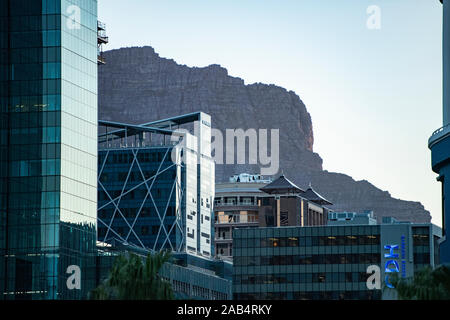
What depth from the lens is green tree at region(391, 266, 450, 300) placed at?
86.2m

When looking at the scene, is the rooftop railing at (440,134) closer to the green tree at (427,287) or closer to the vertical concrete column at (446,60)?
the vertical concrete column at (446,60)

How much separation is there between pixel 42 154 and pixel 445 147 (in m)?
78.2

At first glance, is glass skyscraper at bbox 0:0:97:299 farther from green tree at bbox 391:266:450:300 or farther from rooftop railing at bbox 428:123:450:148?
green tree at bbox 391:266:450:300

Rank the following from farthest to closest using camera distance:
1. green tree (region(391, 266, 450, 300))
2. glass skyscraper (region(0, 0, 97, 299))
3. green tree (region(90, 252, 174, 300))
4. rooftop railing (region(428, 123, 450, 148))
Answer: glass skyscraper (region(0, 0, 97, 299)), rooftop railing (region(428, 123, 450, 148)), green tree (region(90, 252, 174, 300)), green tree (region(391, 266, 450, 300))

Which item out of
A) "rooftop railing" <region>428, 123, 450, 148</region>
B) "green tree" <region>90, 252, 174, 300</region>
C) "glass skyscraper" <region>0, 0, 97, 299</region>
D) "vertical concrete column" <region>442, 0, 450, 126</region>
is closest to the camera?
"green tree" <region>90, 252, 174, 300</region>

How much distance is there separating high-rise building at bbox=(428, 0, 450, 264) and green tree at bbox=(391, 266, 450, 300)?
79.9 feet

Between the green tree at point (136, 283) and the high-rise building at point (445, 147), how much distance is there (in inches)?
1441

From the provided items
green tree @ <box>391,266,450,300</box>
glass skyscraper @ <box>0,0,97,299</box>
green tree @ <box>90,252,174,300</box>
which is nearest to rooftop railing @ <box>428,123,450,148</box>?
green tree @ <box>391,266,450,300</box>

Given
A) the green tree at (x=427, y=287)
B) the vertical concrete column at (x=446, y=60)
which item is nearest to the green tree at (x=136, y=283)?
the green tree at (x=427, y=287)

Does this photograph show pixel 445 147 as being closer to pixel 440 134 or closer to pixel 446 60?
pixel 440 134

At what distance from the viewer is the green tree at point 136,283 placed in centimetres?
8844

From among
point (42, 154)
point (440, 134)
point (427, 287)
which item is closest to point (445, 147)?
point (440, 134)
